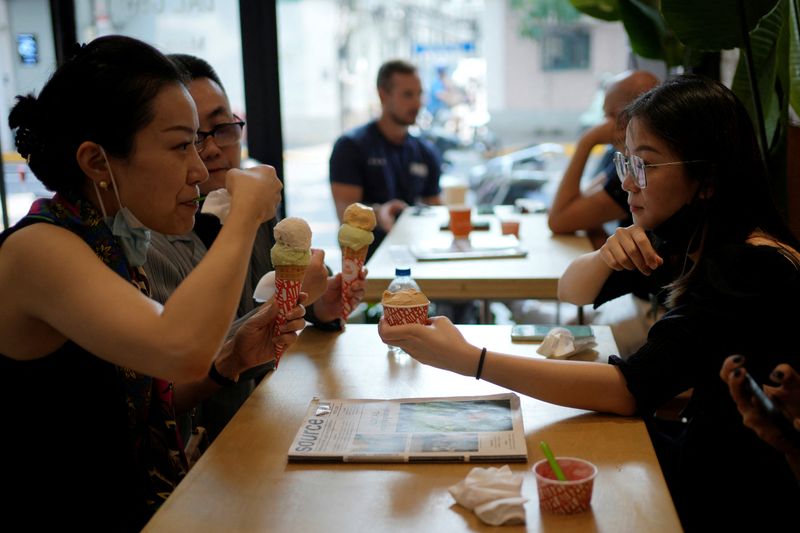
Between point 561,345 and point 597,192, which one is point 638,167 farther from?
point 597,192

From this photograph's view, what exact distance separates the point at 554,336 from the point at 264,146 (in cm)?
376

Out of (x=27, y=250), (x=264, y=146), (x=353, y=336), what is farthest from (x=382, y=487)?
(x=264, y=146)

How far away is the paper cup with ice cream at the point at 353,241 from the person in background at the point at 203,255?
24 mm

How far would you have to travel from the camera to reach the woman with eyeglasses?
1.73 m

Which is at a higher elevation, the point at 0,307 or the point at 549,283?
the point at 0,307

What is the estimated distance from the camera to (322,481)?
5.01 feet

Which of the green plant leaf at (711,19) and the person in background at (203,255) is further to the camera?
the green plant leaf at (711,19)

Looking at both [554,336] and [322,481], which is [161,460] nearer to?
[322,481]

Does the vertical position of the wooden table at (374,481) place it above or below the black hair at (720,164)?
below

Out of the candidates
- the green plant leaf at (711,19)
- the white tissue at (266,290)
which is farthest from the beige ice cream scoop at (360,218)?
the green plant leaf at (711,19)

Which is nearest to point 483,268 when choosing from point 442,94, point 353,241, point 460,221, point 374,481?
point 460,221

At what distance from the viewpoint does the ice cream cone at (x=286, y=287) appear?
6.64ft

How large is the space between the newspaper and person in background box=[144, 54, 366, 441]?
0.44 m

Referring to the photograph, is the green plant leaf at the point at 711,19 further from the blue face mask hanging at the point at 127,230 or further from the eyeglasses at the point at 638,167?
the blue face mask hanging at the point at 127,230
